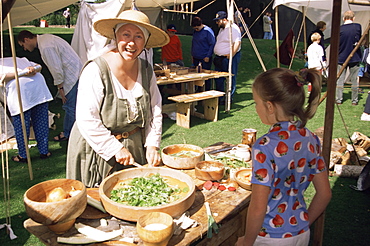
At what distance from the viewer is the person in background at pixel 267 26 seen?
57.8 ft

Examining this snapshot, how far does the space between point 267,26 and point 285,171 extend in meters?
17.8

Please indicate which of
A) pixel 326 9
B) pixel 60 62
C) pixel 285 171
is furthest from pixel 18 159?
pixel 326 9

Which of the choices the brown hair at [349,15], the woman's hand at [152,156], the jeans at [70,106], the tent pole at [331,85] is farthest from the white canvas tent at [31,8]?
the brown hair at [349,15]

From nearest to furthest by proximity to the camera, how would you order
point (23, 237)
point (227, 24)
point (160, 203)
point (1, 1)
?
1. point (1, 1)
2. point (160, 203)
3. point (23, 237)
4. point (227, 24)

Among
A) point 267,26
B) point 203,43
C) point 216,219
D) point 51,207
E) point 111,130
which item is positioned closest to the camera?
point 51,207

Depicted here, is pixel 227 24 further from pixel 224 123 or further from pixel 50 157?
pixel 50 157

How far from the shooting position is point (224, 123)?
21.9ft

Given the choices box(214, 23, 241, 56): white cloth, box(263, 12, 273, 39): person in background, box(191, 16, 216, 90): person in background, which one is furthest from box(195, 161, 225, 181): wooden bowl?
box(263, 12, 273, 39): person in background

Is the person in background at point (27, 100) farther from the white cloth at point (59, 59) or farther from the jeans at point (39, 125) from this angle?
the white cloth at point (59, 59)

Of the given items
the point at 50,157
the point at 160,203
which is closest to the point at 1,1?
the point at 160,203

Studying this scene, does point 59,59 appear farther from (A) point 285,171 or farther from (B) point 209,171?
(A) point 285,171

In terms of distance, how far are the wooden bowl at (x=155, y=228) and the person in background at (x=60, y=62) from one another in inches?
167

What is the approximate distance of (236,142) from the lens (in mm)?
5547

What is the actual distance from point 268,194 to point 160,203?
535 millimetres
